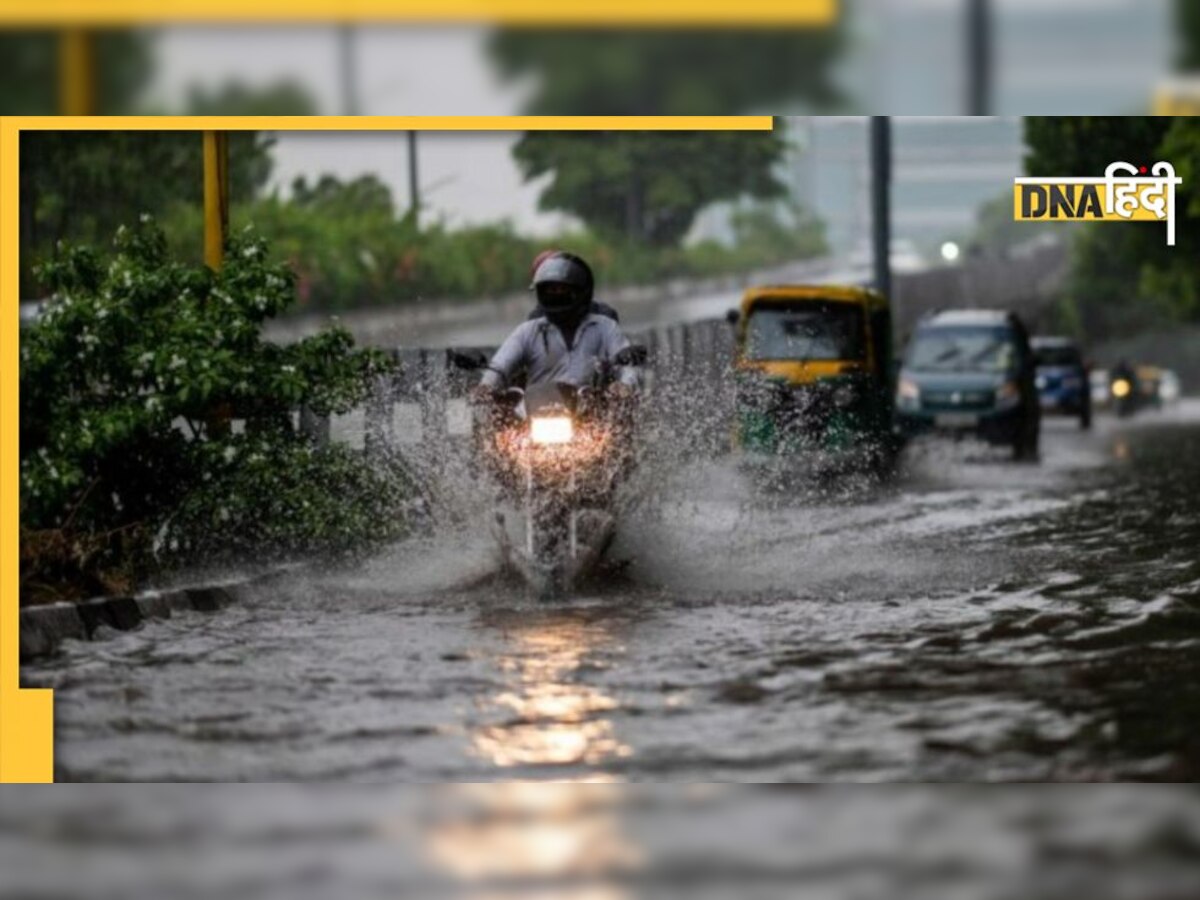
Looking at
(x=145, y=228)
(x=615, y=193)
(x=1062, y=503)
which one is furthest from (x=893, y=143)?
(x=145, y=228)

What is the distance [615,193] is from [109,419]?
12.6 metres

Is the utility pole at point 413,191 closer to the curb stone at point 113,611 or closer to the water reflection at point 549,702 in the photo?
the curb stone at point 113,611

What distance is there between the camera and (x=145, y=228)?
15.3 m

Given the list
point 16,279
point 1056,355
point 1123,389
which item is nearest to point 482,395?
point 16,279

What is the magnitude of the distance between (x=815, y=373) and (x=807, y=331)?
647 mm

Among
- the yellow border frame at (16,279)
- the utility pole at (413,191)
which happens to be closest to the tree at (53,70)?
the yellow border frame at (16,279)

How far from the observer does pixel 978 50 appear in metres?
→ 10.1

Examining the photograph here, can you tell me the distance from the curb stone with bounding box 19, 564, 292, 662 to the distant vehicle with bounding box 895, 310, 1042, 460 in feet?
58.1

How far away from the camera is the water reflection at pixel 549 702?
10.2m

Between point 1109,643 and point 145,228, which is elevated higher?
point 145,228

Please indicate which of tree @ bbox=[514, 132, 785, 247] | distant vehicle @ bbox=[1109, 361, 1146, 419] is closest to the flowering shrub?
tree @ bbox=[514, 132, 785, 247]

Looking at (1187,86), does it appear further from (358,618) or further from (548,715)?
(358,618)

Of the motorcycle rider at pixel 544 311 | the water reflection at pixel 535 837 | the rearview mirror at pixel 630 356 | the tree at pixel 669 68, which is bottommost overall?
the water reflection at pixel 535 837

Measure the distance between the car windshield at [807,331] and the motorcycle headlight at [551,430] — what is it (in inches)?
528
